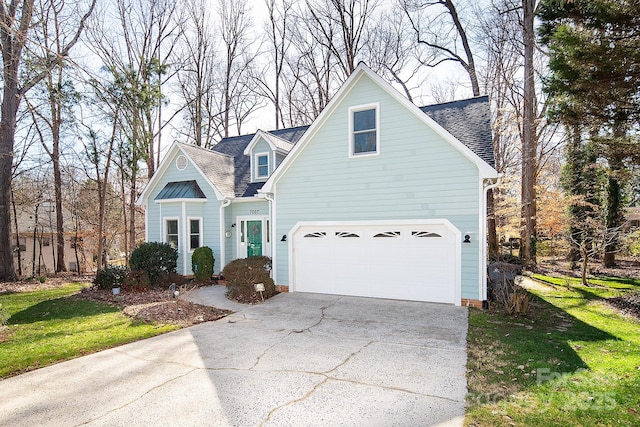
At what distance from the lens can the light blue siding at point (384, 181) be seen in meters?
8.80

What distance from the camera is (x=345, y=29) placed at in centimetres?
1964

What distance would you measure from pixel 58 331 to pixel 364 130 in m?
8.86

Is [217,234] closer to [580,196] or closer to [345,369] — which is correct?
[345,369]

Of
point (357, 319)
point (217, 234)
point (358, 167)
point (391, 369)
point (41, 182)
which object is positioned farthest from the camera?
point (41, 182)

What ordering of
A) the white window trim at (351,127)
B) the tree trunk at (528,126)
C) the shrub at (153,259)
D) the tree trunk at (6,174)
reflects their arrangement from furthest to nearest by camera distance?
the tree trunk at (528,126) < the tree trunk at (6,174) < the shrub at (153,259) < the white window trim at (351,127)

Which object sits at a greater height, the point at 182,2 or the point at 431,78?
the point at 182,2

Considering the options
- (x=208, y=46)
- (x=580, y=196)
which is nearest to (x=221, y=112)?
(x=208, y=46)

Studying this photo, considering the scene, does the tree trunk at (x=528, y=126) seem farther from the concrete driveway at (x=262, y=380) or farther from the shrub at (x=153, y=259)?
the shrub at (x=153, y=259)

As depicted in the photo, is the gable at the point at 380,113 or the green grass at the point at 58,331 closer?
the green grass at the point at 58,331

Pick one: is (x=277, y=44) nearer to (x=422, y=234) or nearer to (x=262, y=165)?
(x=262, y=165)

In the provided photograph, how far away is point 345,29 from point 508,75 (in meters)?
9.50

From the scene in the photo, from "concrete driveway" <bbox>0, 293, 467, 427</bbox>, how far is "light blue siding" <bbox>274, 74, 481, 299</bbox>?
3003mm

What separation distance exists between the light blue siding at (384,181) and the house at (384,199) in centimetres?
3

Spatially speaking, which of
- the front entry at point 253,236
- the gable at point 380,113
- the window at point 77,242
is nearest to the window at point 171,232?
the front entry at point 253,236
